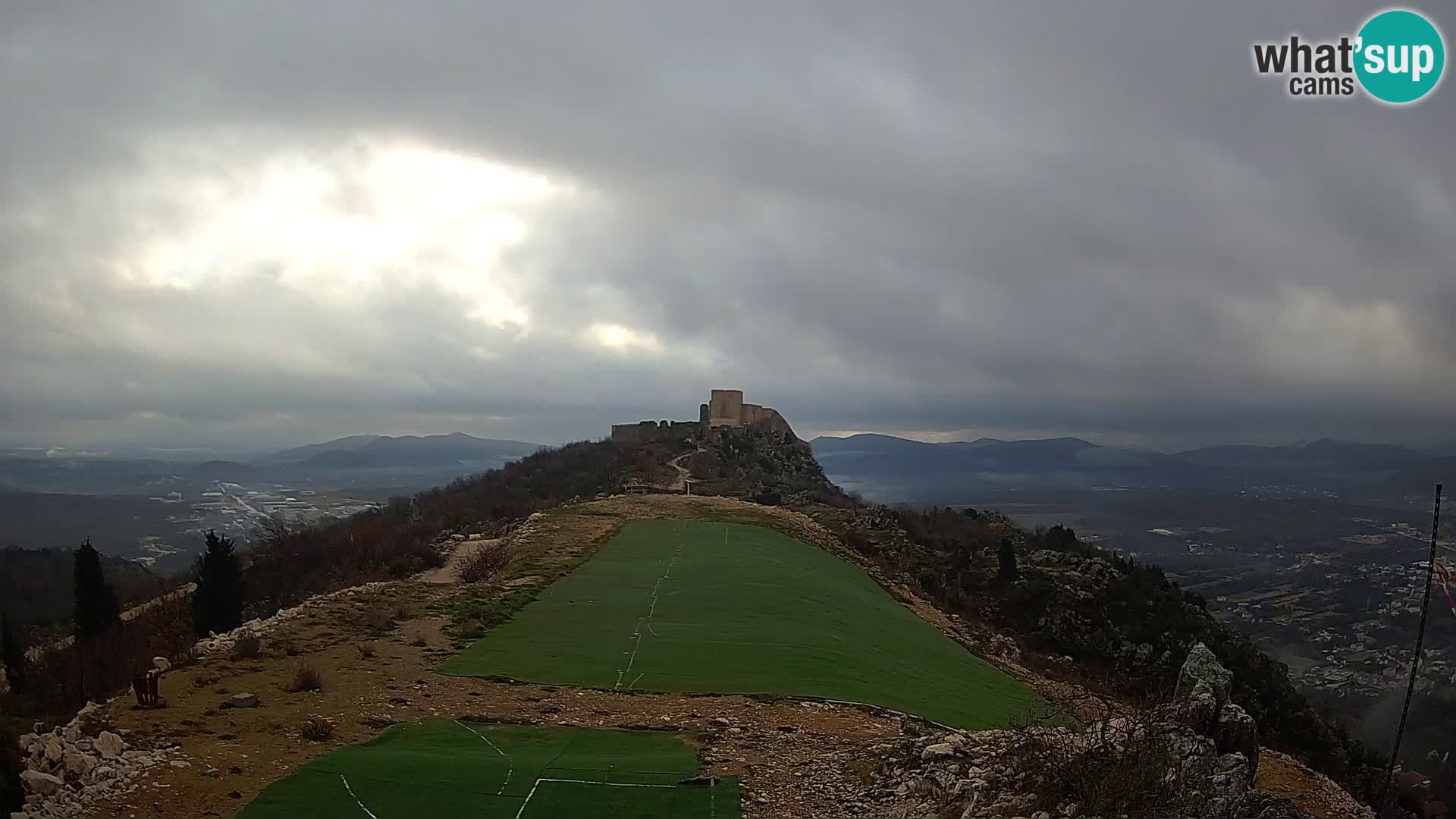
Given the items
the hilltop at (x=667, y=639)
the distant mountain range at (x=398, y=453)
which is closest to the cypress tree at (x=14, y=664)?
the hilltop at (x=667, y=639)

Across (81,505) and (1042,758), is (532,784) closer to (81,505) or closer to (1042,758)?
(1042,758)

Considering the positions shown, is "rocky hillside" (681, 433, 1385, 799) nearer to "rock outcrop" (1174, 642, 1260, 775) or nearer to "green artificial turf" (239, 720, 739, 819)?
"rock outcrop" (1174, 642, 1260, 775)

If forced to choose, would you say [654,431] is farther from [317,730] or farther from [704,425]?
[317,730]

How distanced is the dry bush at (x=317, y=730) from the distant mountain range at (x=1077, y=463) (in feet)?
339

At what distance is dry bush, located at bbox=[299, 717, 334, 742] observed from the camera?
31.9ft

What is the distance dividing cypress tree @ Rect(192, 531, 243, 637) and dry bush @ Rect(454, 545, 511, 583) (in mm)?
5757

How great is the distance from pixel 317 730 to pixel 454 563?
1779 cm

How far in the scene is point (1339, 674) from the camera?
32.5 meters

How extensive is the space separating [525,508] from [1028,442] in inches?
6136

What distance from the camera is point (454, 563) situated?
27062 millimetres

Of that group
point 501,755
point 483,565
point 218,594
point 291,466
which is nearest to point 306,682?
point 501,755

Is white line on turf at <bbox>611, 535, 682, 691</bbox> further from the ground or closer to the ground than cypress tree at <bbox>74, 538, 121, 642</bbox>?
further from the ground

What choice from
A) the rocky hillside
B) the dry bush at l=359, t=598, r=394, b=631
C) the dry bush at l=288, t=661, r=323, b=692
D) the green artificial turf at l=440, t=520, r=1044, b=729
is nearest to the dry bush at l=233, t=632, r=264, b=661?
the dry bush at l=288, t=661, r=323, b=692

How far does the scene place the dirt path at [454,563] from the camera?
76.9 feet
